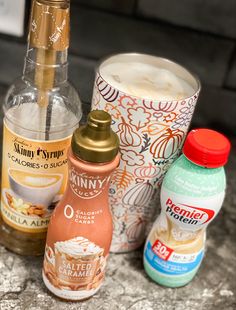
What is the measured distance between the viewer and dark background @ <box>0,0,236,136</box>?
2.70 ft

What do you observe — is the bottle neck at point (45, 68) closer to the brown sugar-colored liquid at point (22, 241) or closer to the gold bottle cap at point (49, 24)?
the gold bottle cap at point (49, 24)

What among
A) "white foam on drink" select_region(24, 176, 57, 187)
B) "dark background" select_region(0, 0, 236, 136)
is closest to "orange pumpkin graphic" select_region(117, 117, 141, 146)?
"white foam on drink" select_region(24, 176, 57, 187)

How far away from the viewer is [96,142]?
529mm

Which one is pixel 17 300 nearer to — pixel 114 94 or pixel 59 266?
pixel 59 266

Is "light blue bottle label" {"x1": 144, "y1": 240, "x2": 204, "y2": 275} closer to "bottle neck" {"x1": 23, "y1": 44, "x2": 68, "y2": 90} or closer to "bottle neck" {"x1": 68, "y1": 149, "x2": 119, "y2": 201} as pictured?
"bottle neck" {"x1": 68, "y1": 149, "x2": 119, "y2": 201}

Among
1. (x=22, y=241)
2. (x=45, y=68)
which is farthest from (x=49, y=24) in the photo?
(x=22, y=241)

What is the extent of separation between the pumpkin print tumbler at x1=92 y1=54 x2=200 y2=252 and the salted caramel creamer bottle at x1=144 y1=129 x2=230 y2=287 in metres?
0.03

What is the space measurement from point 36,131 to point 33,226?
0.13 metres

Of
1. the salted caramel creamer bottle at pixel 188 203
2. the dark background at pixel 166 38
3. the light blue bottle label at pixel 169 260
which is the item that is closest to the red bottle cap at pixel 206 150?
the salted caramel creamer bottle at pixel 188 203

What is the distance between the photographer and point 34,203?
2.09 feet

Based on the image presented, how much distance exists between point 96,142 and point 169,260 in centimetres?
21

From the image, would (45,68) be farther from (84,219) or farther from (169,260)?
(169,260)

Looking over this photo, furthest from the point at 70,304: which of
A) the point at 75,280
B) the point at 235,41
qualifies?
the point at 235,41

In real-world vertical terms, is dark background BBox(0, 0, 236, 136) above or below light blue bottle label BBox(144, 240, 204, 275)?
above
